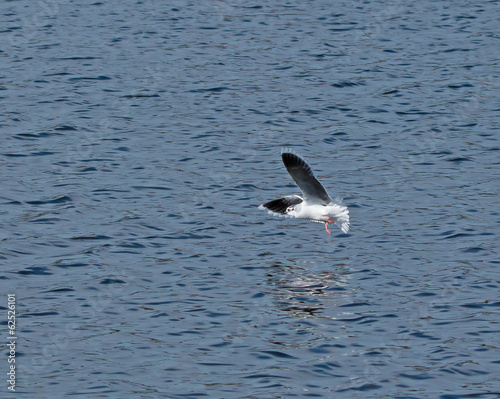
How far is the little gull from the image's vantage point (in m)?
14.2

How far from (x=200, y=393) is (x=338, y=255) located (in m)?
5.25

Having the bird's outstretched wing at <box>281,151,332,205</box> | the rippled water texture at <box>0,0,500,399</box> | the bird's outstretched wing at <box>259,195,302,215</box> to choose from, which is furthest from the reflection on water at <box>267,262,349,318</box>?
the bird's outstretched wing at <box>281,151,332,205</box>

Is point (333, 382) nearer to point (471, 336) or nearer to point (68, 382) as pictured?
point (471, 336)

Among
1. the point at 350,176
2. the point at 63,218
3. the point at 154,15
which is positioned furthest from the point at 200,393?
the point at 154,15

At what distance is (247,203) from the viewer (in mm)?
18531

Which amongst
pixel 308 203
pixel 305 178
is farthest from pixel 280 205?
pixel 305 178

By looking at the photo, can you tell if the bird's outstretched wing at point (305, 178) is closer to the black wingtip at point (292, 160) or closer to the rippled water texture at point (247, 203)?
the black wingtip at point (292, 160)

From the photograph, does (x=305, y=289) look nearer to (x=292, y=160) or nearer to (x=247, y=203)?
(x=292, y=160)

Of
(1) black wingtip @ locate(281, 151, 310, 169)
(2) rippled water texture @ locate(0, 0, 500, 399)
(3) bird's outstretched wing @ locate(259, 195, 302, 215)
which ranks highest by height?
(1) black wingtip @ locate(281, 151, 310, 169)

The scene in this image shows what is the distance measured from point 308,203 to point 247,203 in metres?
3.52

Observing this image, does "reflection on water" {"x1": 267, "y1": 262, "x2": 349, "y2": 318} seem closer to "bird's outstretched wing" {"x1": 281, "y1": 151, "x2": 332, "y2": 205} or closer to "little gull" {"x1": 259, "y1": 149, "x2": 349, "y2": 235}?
"little gull" {"x1": 259, "y1": 149, "x2": 349, "y2": 235}

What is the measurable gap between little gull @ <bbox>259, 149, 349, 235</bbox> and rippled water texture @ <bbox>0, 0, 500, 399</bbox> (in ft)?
2.60

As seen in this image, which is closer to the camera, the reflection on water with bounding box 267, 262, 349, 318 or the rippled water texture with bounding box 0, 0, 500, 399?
the rippled water texture with bounding box 0, 0, 500, 399

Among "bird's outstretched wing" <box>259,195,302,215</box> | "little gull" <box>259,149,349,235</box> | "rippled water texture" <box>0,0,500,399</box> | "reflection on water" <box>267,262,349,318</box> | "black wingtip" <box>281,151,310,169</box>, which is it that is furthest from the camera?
"bird's outstretched wing" <box>259,195,302,215</box>
